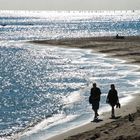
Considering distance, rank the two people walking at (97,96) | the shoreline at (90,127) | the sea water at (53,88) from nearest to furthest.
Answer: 1. the shoreline at (90,127)
2. the two people walking at (97,96)
3. the sea water at (53,88)

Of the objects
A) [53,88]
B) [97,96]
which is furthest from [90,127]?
[53,88]

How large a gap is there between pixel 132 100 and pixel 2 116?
28.2 ft

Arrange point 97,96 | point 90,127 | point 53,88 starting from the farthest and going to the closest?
point 53,88 < point 97,96 < point 90,127

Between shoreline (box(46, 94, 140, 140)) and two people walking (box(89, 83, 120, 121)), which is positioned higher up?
two people walking (box(89, 83, 120, 121))

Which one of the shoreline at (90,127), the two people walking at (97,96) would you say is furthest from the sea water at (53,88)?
the two people walking at (97,96)

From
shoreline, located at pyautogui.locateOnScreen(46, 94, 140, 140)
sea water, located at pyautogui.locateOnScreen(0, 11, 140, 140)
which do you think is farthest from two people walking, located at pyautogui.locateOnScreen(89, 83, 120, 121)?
sea water, located at pyautogui.locateOnScreen(0, 11, 140, 140)

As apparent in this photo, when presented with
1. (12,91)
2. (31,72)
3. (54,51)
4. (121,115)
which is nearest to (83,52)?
(54,51)

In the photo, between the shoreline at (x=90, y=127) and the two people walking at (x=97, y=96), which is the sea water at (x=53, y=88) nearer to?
the shoreline at (x=90, y=127)

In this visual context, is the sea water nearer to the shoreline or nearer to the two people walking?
the shoreline

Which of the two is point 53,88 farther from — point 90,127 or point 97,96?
point 90,127

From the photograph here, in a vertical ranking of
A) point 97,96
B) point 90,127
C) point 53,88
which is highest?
point 53,88

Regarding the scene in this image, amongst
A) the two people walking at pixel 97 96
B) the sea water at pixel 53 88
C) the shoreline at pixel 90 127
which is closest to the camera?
the shoreline at pixel 90 127

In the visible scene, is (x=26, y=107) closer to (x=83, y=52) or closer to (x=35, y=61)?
(x=35, y=61)

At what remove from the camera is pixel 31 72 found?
5672cm
